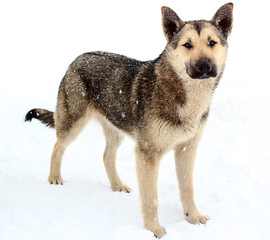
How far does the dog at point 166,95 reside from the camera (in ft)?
13.1

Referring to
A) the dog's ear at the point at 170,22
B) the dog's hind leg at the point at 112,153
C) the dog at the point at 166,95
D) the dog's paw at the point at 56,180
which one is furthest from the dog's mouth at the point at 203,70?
the dog's paw at the point at 56,180

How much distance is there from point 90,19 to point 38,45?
11.8 ft

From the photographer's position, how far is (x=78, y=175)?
19.8ft

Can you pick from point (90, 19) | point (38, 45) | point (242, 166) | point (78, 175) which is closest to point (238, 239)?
point (242, 166)

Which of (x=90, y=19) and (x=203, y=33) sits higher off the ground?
(x=203, y=33)

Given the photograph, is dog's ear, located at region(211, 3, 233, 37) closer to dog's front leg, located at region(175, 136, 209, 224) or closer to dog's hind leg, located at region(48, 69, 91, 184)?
dog's front leg, located at region(175, 136, 209, 224)

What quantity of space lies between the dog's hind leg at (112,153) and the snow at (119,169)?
233 millimetres

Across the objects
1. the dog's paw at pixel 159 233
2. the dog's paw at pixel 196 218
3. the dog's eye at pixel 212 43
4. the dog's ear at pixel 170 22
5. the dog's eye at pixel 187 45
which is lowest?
the dog's paw at pixel 196 218

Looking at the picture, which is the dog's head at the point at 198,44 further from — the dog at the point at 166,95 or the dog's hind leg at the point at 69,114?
the dog's hind leg at the point at 69,114

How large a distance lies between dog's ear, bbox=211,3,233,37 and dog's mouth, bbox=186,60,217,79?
73 centimetres

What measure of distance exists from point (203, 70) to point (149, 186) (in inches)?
58.6

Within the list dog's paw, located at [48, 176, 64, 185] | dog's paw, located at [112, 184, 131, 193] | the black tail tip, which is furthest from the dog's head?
the black tail tip

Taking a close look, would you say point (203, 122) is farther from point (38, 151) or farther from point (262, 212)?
point (38, 151)

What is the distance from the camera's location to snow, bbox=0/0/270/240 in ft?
14.1
